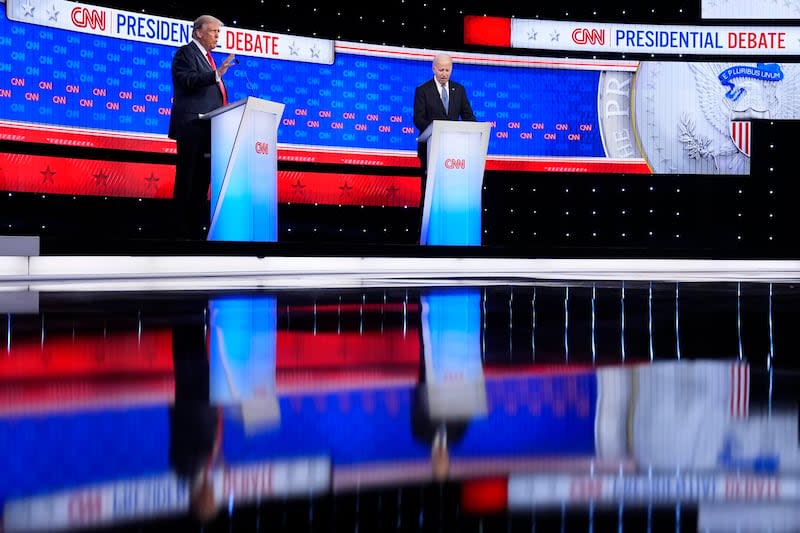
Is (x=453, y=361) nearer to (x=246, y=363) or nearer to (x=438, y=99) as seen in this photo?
(x=246, y=363)

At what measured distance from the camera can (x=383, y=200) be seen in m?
8.80

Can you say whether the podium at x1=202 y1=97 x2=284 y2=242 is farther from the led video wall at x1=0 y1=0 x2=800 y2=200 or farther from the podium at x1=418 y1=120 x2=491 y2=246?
the led video wall at x1=0 y1=0 x2=800 y2=200

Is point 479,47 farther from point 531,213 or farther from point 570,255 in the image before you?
point 570,255

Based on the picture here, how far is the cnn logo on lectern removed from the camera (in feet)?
19.2

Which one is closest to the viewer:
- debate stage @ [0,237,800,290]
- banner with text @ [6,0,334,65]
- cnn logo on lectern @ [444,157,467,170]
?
debate stage @ [0,237,800,290]

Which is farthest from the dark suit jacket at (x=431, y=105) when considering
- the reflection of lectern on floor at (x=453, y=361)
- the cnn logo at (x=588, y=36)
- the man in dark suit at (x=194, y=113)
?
the cnn logo at (x=588, y=36)

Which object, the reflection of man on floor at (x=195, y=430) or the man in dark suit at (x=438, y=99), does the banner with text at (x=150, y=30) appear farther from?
the reflection of man on floor at (x=195, y=430)

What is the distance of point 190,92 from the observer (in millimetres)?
4824

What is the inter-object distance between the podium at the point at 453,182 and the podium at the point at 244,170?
111 cm

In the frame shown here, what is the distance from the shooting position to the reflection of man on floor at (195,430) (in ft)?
2.02

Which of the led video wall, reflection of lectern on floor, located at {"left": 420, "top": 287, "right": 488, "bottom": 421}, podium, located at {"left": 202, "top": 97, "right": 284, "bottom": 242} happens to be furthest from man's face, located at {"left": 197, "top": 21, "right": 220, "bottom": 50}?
the led video wall

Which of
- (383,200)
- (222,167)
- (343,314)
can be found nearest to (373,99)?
(383,200)

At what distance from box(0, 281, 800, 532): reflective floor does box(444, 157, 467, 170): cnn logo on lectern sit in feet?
13.1

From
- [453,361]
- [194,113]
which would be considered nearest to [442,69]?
[194,113]
